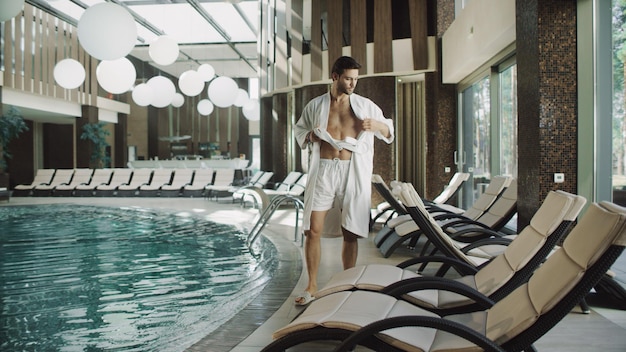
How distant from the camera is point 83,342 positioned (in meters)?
2.51

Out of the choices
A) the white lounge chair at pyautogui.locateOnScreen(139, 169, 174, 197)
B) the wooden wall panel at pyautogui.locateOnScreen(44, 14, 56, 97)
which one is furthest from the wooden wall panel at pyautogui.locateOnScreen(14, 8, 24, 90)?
the white lounge chair at pyautogui.locateOnScreen(139, 169, 174, 197)

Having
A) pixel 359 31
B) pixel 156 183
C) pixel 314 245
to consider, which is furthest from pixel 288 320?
pixel 156 183

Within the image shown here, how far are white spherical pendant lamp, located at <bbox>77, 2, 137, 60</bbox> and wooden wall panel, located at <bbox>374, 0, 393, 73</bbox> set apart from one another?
19.6ft

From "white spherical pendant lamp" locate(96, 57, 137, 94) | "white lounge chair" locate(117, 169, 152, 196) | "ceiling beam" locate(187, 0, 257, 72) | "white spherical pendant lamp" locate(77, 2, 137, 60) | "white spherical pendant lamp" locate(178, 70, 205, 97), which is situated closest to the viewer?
"white spherical pendant lamp" locate(77, 2, 137, 60)

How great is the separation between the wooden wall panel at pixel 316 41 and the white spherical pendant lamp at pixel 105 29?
6.05 meters

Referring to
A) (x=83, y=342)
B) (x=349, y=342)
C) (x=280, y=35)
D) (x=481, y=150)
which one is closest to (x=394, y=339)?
(x=349, y=342)

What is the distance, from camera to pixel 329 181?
10.6 ft

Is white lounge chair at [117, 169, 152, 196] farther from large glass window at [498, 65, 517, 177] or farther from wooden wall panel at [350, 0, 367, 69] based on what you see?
large glass window at [498, 65, 517, 177]

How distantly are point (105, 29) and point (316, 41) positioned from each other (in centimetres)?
639

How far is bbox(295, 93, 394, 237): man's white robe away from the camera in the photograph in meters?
3.22

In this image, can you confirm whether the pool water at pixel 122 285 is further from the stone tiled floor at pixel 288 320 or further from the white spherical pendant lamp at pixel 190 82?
the white spherical pendant lamp at pixel 190 82

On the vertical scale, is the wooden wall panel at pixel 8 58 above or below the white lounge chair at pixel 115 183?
above

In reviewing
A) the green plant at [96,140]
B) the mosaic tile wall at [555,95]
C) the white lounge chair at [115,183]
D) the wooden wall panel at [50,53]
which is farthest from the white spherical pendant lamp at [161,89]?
the green plant at [96,140]

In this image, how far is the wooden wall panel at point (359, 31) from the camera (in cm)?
1105
